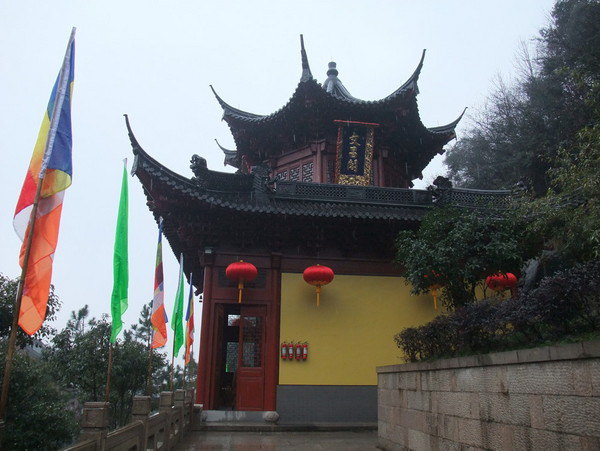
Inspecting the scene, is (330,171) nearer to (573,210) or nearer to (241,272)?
(241,272)

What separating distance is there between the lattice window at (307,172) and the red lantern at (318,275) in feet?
10.7

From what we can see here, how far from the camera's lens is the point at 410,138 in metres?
13.9

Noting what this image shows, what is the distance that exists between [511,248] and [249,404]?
19.4 ft

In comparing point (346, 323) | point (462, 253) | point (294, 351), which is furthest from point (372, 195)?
point (462, 253)

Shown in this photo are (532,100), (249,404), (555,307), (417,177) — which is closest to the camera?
(555,307)

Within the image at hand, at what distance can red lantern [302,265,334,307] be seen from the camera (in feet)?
33.7

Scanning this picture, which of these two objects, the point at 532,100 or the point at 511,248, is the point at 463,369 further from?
the point at 532,100

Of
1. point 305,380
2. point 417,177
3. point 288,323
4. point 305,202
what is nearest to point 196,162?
point 305,202

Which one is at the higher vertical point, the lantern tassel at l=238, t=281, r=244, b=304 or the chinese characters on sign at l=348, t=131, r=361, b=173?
the chinese characters on sign at l=348, t=131, r=361, b=173

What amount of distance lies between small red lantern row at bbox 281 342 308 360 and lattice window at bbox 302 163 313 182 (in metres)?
4.47

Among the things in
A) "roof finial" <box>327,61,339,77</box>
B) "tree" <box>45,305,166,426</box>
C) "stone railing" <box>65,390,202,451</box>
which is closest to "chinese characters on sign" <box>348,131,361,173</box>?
"roof finial" <box>327,61,339,77</box>

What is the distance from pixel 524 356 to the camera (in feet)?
14.9

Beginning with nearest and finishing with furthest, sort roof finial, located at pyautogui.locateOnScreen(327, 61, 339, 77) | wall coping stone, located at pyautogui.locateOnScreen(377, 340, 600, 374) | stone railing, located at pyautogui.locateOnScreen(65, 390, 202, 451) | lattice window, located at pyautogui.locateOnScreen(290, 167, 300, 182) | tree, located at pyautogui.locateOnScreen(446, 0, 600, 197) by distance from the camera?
wall coping stone, located at pyautogui.locateOnScreen(377, 340, 600, 374) → stone railing, located at pyautogui.locateOnScreen(65, 390, 202, 451) → lattice window, located at pyautogui.locateOnScreen(290, 167, 300, 182) → roof finial, located at pyautogui.locateOnScreen(327, 61, 339, 77) → tree, located at pyautogui.locateOnScreen(446, 0, 600, 197)

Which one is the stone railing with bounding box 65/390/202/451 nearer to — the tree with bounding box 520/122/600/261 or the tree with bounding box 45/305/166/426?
the tree with bounding box 520/122/600/261
